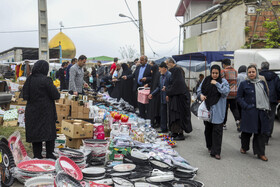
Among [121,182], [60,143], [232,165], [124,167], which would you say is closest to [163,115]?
[232,165]

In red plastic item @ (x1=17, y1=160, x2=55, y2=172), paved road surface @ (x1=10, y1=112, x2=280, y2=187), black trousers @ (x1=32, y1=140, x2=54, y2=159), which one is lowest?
paved road surface @ (x1=10, y1=112, x2=280, y2=187)

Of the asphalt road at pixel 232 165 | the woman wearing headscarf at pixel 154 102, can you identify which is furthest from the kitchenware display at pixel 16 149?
the woman wearing headscarf at pixel 154 102

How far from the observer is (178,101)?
8141mm

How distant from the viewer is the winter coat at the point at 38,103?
523cm

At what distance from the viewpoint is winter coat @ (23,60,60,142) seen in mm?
5234

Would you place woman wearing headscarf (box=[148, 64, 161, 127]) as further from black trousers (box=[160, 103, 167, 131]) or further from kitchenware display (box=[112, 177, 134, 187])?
kitchenware display (box=[112, 177, 134, 187])

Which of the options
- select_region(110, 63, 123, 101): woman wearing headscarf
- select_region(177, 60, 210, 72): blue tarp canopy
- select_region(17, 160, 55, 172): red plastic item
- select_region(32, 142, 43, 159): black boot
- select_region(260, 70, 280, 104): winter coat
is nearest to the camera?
select_region(17, 160, 55, 172): red plastic item

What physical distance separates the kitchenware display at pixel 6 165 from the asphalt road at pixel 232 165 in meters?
3.11

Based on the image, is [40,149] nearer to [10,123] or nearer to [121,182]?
[121,182]

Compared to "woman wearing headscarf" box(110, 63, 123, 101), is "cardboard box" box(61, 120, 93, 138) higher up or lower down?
lower down

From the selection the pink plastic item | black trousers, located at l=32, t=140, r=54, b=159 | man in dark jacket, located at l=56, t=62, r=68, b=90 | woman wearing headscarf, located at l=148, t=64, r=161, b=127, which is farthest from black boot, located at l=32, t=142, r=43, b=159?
man in dark jacket, located at l=56, t=62, r=68, b=90

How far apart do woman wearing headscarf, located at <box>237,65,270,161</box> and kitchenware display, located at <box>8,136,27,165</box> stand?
4.56m

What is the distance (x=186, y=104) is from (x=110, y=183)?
4.11 meters

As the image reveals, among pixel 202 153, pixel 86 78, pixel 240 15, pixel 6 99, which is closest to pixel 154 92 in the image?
pixel 202 153
